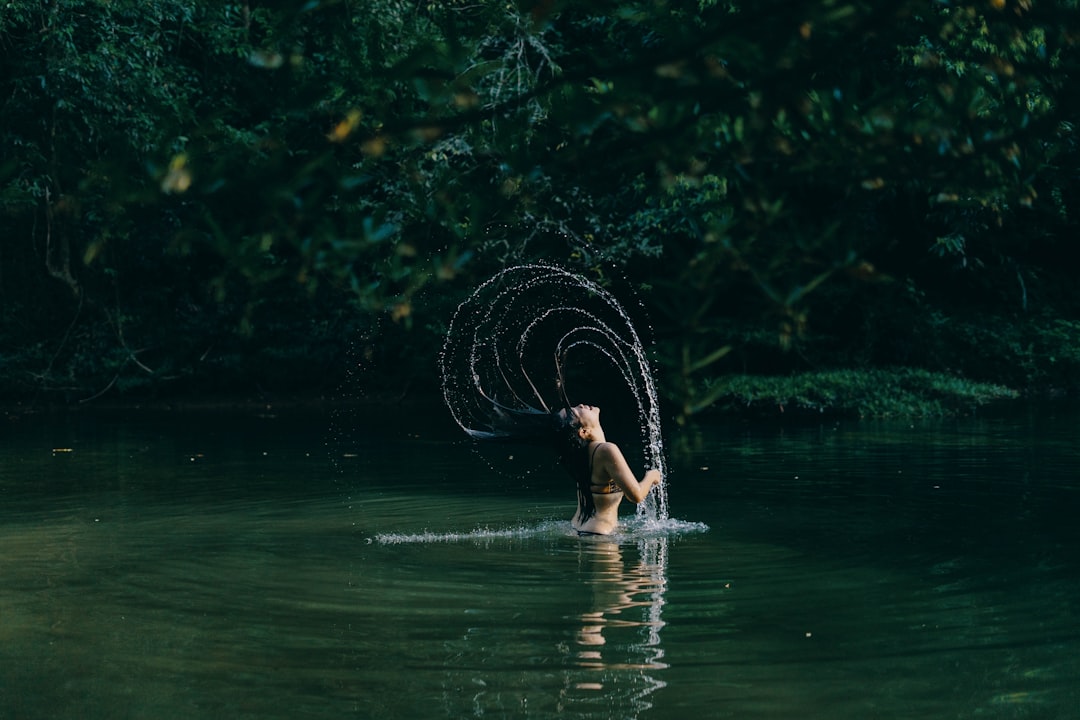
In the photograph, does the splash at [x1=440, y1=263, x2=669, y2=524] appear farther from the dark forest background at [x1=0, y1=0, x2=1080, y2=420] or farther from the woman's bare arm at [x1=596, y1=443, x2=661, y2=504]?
the woman's bare arm at [x1=596, y1=443, x2=661, y2=504]

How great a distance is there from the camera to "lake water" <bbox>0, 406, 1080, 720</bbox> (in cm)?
783

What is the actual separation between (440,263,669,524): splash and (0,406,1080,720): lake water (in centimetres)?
923

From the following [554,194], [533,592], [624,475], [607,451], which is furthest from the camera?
[607,451]

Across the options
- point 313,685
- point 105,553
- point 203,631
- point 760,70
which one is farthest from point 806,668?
point 105,553

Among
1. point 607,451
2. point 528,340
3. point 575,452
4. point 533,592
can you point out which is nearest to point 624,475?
point 607,451

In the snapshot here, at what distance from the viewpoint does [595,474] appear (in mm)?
13203

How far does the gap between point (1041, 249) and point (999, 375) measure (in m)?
3.49

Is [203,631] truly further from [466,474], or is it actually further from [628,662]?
[466,474]

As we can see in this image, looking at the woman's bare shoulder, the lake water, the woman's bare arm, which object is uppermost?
the woman's bare shoulder

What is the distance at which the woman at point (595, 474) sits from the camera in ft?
42.4

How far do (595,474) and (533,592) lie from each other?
2.45 metres

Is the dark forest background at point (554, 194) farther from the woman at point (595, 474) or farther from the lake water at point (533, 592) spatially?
the lake water at point (533, 592)

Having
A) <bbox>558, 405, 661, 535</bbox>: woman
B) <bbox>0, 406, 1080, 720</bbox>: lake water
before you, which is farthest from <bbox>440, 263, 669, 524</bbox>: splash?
<bbox>558, 405, 661, 535</bbox>: woman

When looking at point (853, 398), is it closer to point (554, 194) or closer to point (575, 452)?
point (575, 452)
